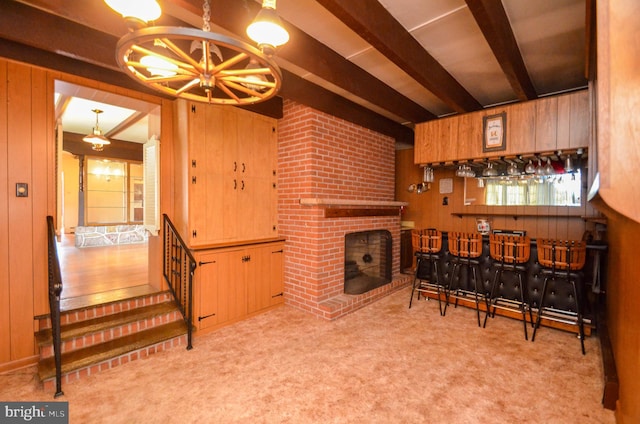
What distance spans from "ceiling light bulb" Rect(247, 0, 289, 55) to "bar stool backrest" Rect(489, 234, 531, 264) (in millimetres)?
3183

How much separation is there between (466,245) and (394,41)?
99.8 inches

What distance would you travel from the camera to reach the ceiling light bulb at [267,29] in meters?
1.37

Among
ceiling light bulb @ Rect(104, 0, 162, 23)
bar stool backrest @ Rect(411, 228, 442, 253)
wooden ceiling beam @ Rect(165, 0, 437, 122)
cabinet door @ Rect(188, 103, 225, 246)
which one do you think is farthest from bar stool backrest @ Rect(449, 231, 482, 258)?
ceiling light bulb @ Rect(104, 0, 162, 23)

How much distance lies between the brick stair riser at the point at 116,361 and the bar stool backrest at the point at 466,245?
10.9 feet

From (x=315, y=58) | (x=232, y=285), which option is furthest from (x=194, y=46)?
(x=232, y=285)

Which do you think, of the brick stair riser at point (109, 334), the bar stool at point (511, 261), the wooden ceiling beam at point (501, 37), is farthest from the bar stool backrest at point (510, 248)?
the brick stair riser at point (109, 334)

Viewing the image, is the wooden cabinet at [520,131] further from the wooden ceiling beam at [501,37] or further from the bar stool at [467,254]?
the bar stool at [467,254]

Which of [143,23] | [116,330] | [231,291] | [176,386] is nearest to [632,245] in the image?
[143,23]

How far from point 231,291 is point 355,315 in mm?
1580

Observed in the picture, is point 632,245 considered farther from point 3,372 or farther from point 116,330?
point 3,372

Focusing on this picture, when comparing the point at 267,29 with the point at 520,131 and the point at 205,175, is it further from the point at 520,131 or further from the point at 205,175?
the point at 520,131

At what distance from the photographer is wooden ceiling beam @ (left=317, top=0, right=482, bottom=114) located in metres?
1.91

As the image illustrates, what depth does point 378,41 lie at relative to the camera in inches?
87.1

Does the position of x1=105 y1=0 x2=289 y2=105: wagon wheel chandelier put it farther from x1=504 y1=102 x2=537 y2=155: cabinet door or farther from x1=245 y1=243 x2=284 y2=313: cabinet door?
x1=504 y1=102 x2=537 y2=155: cabinet door
